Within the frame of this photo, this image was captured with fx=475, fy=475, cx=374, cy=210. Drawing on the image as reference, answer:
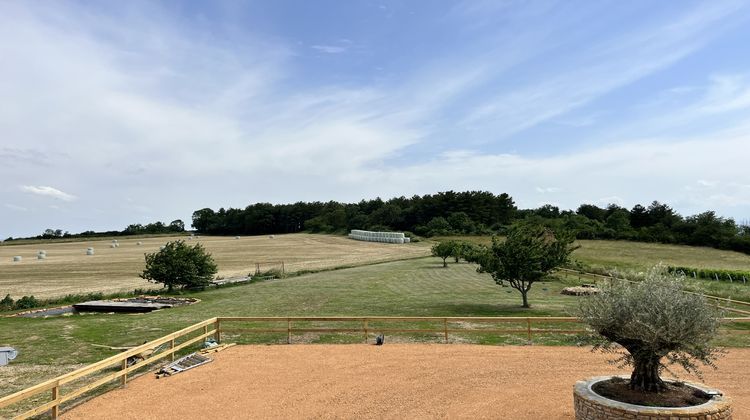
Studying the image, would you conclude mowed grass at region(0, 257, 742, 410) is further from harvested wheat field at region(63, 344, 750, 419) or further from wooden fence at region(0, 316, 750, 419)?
harvested wheat field at region(63, 344, 750, 419)

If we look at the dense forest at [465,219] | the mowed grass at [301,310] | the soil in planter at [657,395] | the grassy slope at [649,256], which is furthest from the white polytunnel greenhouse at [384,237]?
the soil in planter at [657,395]

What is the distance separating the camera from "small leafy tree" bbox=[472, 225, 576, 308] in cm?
2492

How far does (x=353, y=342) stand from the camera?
701 inches

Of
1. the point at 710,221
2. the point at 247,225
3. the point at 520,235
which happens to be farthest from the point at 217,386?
the point at 247,225

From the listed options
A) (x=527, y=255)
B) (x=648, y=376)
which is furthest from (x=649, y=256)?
(x=648, y=376)

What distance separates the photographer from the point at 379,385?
1270 cm

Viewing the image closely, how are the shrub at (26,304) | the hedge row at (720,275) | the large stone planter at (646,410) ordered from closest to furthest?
1. the large stone planter at (646,410)
2. the shrub at (26,304)
3. the hedge row at (720,275)

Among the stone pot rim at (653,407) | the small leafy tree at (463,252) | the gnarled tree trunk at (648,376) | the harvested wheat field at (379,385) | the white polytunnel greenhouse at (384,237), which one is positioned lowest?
the harvested wheat field at (379,385)

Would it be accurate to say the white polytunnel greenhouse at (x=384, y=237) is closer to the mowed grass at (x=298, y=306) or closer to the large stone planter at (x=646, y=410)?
the mowed grass at (x=298, y=306)

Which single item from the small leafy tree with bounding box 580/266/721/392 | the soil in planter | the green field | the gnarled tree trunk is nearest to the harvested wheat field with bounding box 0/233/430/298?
the green field

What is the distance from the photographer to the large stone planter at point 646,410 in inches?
312

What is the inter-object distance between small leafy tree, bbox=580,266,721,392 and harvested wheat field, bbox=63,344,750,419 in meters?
2.32

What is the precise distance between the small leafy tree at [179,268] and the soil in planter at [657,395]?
103ft

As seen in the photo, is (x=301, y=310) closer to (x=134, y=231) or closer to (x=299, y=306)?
(x=299, y=306)
